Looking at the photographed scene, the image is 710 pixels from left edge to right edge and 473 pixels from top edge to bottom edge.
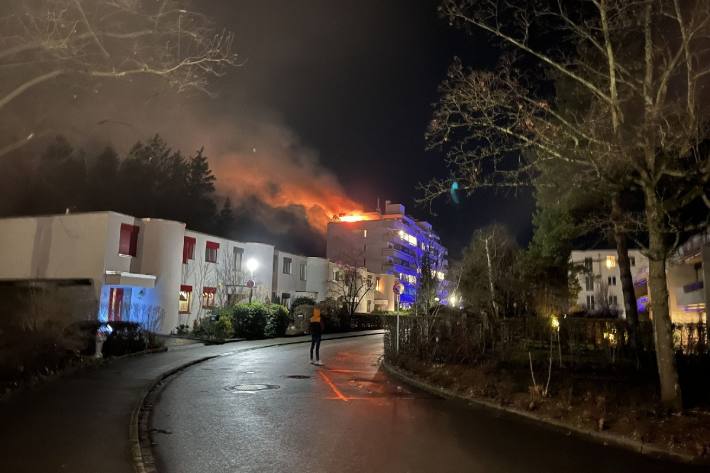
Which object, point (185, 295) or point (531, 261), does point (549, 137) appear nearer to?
point (185, 295)

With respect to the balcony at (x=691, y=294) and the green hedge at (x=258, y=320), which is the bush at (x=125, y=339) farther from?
the balcony at (x=691, y=294)

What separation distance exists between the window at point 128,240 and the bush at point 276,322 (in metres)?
8.17

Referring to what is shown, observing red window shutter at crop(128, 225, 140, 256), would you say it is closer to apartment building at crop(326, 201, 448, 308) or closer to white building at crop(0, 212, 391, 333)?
white building at crop(0, 212, 391, 333)

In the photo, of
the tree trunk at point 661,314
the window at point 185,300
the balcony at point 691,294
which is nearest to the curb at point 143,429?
the tree trunk at point 661,314

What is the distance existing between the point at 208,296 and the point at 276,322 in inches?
219

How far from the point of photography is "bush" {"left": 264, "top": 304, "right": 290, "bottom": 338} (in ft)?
102

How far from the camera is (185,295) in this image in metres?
32.8

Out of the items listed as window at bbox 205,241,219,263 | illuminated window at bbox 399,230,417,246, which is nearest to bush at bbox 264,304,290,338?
window at bbox 205,241,219,263

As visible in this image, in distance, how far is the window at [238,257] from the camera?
37.1 m

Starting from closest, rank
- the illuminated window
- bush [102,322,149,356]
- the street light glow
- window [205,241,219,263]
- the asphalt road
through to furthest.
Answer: the asphalt road, bush [102,322,149,356], window [205,241,219,263], the street light glow, the illuminated window

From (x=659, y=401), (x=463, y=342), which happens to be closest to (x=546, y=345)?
(x=463, y=342)

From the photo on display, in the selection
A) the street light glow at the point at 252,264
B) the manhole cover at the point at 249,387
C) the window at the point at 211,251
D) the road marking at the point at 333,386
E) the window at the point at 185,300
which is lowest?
the manhole cover at the point at 249,387

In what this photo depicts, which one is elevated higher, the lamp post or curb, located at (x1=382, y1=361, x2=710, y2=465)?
the lamp post

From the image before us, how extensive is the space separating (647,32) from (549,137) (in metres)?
2.46
